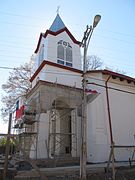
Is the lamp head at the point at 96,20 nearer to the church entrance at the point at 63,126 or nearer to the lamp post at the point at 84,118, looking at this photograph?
the lamp post at the point at 84,118

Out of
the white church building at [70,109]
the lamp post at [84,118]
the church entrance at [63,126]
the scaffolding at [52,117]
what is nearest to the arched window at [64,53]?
the white church building at [70,109]

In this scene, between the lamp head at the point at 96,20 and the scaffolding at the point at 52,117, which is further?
the scaffolding at the point at 52,117

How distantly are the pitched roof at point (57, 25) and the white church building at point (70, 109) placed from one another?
0.19 meters

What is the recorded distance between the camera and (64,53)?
19516 millimetres

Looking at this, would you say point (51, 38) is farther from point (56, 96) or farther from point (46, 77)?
point (56, 96)

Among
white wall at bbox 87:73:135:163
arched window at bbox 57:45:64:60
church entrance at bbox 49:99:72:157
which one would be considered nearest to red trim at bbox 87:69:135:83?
white wall at bbox 87:73:135:163

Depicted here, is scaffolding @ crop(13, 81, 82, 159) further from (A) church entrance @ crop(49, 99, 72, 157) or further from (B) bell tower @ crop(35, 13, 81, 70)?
(B) bell tower @ crop(35, 13, 81, 70)

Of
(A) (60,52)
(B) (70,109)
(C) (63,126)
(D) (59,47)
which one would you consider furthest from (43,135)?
(D) (59,47)

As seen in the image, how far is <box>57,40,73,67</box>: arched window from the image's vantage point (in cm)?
1908

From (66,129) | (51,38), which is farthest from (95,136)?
(51,38)

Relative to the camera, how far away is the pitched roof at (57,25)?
66.0 feet

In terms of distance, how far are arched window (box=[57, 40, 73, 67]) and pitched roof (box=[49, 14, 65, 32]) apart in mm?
A: 1462

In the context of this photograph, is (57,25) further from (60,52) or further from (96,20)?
(96,20)

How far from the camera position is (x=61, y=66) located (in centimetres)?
1802
